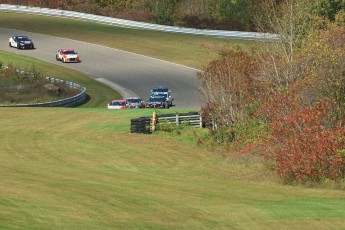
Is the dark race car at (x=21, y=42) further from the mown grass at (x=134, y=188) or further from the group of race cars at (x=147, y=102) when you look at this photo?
the mown grass at (x=134, y=188)

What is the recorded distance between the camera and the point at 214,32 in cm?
10081

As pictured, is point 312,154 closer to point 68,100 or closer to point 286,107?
point 286,107

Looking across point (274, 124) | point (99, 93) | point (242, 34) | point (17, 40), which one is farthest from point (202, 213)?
point (242, 34)

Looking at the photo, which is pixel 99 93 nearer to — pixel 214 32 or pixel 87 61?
pixel 87 61

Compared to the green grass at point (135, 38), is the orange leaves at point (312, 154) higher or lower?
higher

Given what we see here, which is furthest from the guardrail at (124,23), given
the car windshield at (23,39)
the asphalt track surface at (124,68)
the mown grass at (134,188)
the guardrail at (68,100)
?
the mown grass at (134,188)

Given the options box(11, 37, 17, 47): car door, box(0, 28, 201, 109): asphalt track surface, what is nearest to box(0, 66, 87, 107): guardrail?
box(0, 28, 201, 109): asphalt track surface

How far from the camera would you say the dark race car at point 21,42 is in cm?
9012

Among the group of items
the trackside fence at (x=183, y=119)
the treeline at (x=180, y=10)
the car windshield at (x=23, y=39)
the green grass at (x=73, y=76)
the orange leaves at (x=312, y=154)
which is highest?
the orange leaves at (x=312, y=154)

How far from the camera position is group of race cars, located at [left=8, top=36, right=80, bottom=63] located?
8494cm

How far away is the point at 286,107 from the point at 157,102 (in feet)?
96.7

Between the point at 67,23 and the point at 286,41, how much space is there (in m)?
60.7

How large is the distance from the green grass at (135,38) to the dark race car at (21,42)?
709 cm

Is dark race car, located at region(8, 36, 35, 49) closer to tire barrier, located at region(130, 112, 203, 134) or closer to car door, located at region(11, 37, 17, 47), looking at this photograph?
car door, located at region(11, 37, 17, 47)
